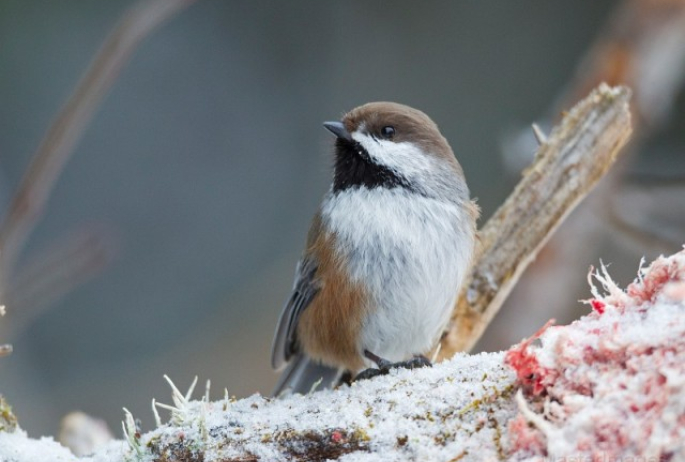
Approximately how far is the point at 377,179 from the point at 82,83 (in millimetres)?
1059

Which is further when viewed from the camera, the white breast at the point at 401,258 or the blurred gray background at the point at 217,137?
the blurred gray background at the point at 217,137

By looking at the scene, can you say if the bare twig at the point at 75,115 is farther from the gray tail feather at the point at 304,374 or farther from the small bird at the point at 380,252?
the gray tail feather at the point at 304,374

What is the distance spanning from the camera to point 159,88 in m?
6.18

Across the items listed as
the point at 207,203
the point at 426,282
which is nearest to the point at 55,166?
Result: the point at 426,282

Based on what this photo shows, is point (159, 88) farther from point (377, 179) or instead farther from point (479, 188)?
point (377, 179)

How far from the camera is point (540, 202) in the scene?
9.41 feet

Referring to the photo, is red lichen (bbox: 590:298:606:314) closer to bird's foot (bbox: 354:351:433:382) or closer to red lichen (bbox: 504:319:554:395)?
red lichen (bbox: 504:319:554:395)

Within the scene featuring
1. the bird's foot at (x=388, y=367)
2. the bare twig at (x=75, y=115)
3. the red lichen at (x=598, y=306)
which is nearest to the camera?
the red lichen at (x=598, y=306)

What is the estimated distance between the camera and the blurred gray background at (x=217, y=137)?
546cm

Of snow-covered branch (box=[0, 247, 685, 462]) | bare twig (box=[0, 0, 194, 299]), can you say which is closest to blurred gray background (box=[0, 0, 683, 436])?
bare twig (box=[0, 0, 194, 299])

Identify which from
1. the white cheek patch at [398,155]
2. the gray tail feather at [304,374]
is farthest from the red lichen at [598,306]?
the gray tail feather at [304,374]

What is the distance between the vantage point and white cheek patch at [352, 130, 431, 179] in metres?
2.69

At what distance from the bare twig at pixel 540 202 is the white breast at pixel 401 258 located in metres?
0.25

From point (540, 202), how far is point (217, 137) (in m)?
3.82
